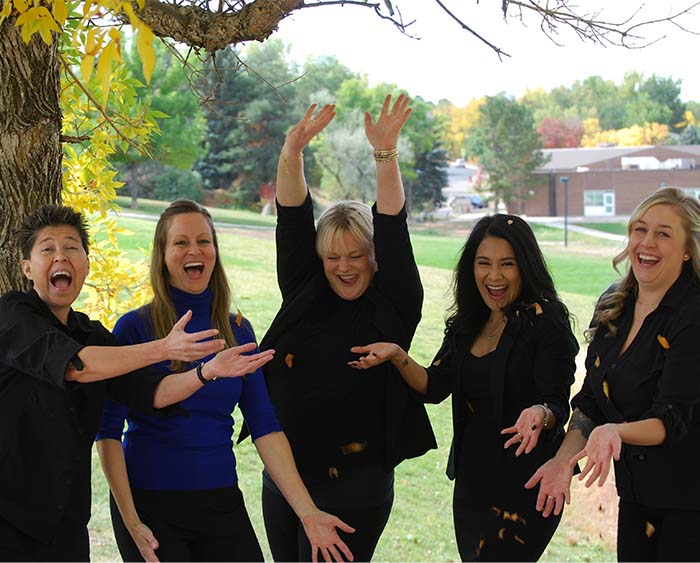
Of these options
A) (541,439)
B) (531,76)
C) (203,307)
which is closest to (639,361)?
(541,439)

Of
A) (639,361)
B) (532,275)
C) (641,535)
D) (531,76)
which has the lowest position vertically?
(641,535)

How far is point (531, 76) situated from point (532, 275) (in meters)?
51.4

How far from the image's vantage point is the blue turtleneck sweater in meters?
2.45

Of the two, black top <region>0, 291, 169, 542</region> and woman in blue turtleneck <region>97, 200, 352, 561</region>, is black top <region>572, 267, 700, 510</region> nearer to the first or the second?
woman in blue turtleneck <region>97, 200, 352, 561</region>

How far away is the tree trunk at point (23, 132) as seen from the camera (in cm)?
287

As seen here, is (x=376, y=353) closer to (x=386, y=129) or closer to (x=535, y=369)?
(x=535, y=369)

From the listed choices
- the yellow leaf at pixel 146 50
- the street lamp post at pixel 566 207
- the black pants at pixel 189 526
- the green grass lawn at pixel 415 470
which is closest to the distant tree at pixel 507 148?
the street lamp post at pixel 566 207

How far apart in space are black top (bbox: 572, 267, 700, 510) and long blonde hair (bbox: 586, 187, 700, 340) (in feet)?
0.14

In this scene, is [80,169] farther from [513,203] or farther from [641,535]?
[513,203]

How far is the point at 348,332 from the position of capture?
287 centimetres

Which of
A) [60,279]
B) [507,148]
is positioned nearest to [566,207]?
[507,148]

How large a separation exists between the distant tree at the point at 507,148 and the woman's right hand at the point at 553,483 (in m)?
32.7

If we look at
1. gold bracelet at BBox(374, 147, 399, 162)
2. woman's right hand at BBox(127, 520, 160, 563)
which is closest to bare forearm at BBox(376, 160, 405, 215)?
gold bracelet at BBox(374, 147, 399, 162)

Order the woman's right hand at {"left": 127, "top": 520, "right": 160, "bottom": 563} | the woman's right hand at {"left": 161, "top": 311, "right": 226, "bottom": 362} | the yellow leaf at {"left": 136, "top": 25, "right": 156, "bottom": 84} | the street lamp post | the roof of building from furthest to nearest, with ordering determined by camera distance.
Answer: the roof of building
the street lamp post
the woman's right hand at {"left": 127, "top": 520, "right": 160, "bottom": 563}
the woman's right hand at {"left": 161, "top": 311, "right": 226, "bottom": 362}
the yellow leaf at {"left": 136, "top": 25, "right": 156, "bottom": 84}
